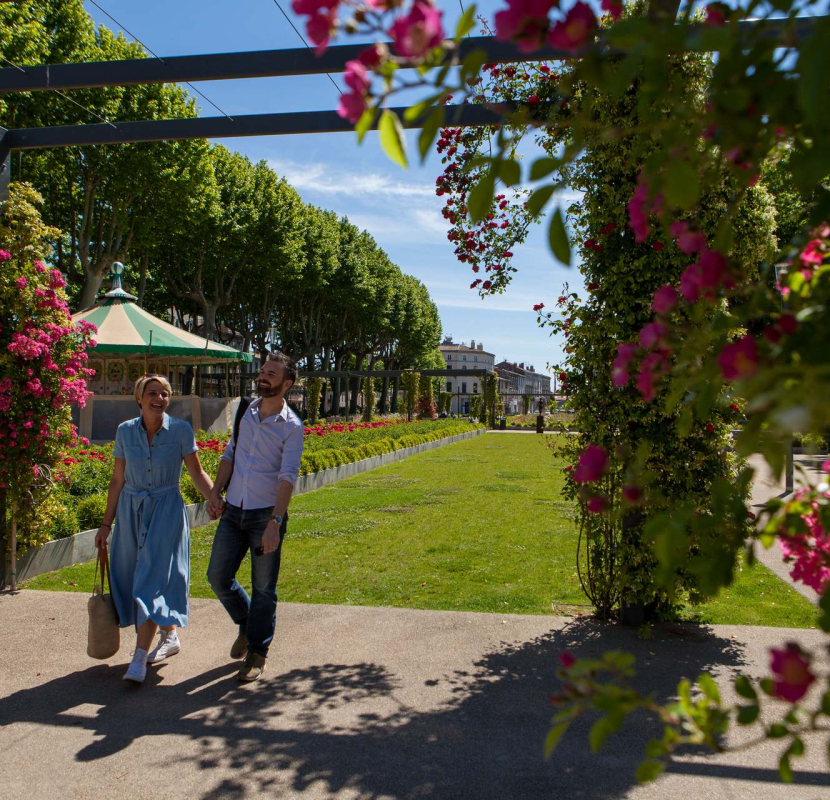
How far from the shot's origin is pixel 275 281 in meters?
38.3

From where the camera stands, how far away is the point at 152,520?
4672 millimetres

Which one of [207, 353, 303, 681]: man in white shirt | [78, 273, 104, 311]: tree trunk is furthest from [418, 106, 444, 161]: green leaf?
[78, 273, 104, 311]: tree trunk

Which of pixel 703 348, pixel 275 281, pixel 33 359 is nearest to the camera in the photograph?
pixel 703 348

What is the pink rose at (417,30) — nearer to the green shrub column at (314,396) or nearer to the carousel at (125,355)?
the carousel at (125,355)

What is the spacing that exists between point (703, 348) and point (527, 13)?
23.6 inches

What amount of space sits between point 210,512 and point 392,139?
3.81 m

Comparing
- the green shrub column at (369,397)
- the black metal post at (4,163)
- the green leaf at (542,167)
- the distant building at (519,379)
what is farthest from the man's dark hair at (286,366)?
the distant building at (519,379)

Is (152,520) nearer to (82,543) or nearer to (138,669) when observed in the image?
(138,669)

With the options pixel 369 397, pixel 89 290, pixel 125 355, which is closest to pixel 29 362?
pixel 125 355

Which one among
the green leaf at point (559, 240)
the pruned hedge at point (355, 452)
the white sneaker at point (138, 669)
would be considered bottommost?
the white sneaker at point (138, 669)

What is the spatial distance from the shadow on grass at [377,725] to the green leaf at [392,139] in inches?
116

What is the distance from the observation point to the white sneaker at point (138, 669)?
4.29 metres

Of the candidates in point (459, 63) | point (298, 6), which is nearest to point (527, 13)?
point (459, 63)

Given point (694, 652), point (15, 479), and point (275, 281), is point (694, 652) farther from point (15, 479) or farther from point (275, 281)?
point (275, 281)
